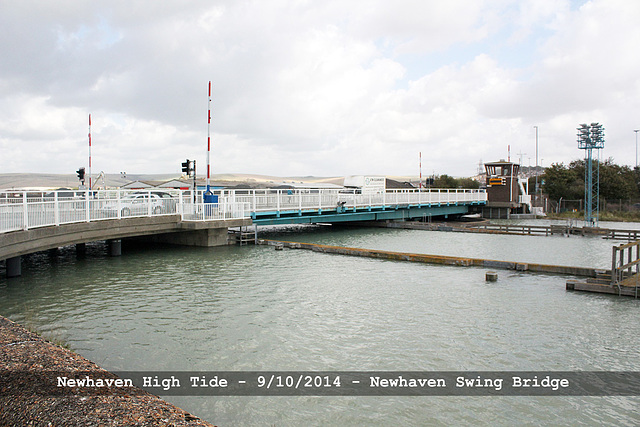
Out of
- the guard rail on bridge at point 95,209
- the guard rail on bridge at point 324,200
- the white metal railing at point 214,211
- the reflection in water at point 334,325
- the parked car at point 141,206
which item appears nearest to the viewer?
the reflection in water at point 334,325

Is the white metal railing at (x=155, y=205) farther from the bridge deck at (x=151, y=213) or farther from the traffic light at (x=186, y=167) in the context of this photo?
the traffic light at (x=186, y=167)

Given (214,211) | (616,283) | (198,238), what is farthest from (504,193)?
(616,283)

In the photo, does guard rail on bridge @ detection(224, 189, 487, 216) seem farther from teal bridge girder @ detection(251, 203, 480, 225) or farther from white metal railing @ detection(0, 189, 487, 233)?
teal bridge girder @ detection(251, 203, 480, 225)

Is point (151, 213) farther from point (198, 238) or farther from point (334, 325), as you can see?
point (334, 325)

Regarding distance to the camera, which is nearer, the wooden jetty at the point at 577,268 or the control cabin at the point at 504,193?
the wooden jetty at the point at 577,268

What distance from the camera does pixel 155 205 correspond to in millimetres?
22922

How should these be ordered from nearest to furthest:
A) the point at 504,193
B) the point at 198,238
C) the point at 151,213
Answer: the point at 151,213, the point at 198,238, the point at 504,193

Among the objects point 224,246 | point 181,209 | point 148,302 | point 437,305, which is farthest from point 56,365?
point 224,246

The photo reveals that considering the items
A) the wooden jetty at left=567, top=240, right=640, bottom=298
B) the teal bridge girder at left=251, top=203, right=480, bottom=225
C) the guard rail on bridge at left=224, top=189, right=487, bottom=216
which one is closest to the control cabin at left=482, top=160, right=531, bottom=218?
the teal bridge girder at left=251, top=203, right=480, bottom=225

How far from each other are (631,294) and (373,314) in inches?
331

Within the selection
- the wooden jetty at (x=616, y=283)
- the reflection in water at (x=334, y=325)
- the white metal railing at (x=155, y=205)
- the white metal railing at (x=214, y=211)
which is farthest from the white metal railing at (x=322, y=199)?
the wooden jetty at (x=616, y=283)

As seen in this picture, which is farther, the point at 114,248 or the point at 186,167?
the point at 186,167

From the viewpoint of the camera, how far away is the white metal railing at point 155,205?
16.1m

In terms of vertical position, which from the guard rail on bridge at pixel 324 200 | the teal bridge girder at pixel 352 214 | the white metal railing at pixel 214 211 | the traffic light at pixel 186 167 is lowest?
the teal bridge girder at pixel 352 214
